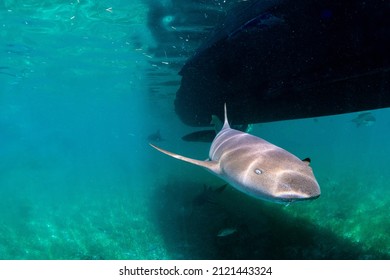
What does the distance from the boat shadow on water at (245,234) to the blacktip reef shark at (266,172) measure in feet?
14.6

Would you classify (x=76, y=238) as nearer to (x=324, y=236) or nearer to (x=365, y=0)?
(x=324, y=236)

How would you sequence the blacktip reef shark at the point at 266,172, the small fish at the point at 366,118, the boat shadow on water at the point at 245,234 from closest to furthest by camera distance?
the blacktip reef shark at the point at 266,172 → the boat shadow on water at the point at 245,234 → the small fish at the point at 366,118

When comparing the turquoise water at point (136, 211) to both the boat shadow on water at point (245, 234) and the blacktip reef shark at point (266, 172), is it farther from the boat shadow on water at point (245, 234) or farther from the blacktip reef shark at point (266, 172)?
the blacktip reef shark at point (266, 172)

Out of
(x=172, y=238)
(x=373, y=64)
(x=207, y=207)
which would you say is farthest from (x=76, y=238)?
(x=373, y=64)

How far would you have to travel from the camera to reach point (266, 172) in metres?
2.39

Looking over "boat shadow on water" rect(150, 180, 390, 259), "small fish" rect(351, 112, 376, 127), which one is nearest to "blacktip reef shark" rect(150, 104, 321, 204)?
"boat shadow on water" rect(150, 180, 390, 259)

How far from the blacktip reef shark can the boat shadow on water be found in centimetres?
444

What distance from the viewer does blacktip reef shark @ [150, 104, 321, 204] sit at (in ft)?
6.89

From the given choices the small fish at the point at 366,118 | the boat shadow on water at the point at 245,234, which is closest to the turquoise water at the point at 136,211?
the boat shadow on water at the point at 245,234

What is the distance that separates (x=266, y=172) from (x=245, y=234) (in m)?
6.94

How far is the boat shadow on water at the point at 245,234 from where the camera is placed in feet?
25.2

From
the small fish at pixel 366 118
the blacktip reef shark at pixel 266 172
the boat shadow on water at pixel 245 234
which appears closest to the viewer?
the blacktip reef shark at pixel 266 172

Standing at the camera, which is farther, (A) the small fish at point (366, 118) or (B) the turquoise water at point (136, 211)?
(A) the small fish at point (366, 118)
